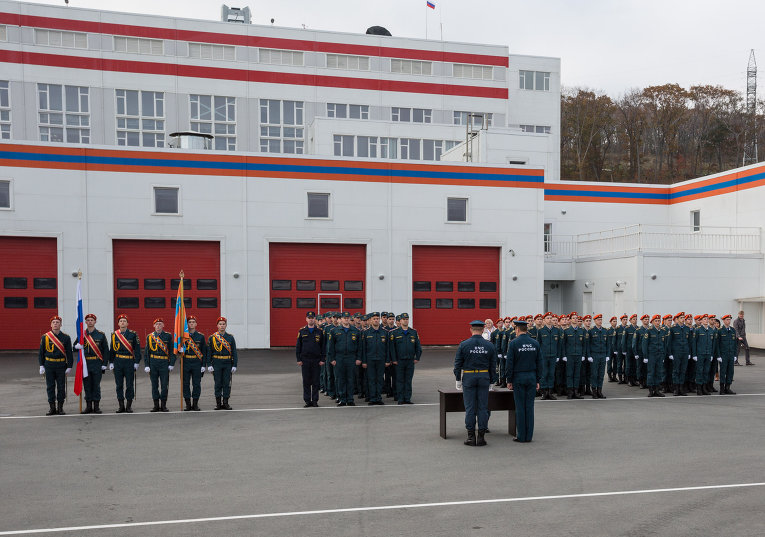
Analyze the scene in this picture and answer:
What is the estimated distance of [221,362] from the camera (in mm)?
12688

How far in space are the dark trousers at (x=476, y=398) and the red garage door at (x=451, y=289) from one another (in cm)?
1558

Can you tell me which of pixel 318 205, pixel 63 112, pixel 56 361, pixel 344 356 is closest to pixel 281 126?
pixel 63 112

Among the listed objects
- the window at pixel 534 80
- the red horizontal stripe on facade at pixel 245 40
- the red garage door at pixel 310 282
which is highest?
the red horizontal stripe on facade at pixel 245 40

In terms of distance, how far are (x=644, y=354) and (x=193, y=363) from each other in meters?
10.1

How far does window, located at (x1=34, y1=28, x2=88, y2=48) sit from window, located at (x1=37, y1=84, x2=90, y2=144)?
2585 mm

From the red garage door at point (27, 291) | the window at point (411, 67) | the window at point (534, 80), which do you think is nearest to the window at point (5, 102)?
the red garage door at point (27, 291)

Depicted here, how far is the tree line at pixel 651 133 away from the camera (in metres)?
66.1

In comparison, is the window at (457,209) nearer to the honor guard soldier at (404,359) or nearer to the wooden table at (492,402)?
the honor guard soldier at (404,359)

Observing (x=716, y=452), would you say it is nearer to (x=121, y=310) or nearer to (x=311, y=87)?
(x=121, y=310)

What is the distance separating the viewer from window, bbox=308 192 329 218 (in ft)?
80.9

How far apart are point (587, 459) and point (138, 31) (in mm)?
41343

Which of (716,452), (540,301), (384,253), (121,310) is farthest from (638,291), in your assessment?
(121,310)

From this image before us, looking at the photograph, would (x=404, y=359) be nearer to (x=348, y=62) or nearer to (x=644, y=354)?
(x=644, y=354)

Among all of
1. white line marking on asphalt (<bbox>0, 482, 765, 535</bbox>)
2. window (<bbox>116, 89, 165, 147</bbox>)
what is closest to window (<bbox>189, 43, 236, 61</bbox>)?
window (<bbox>116, 89, 165, 147</bbox>)
